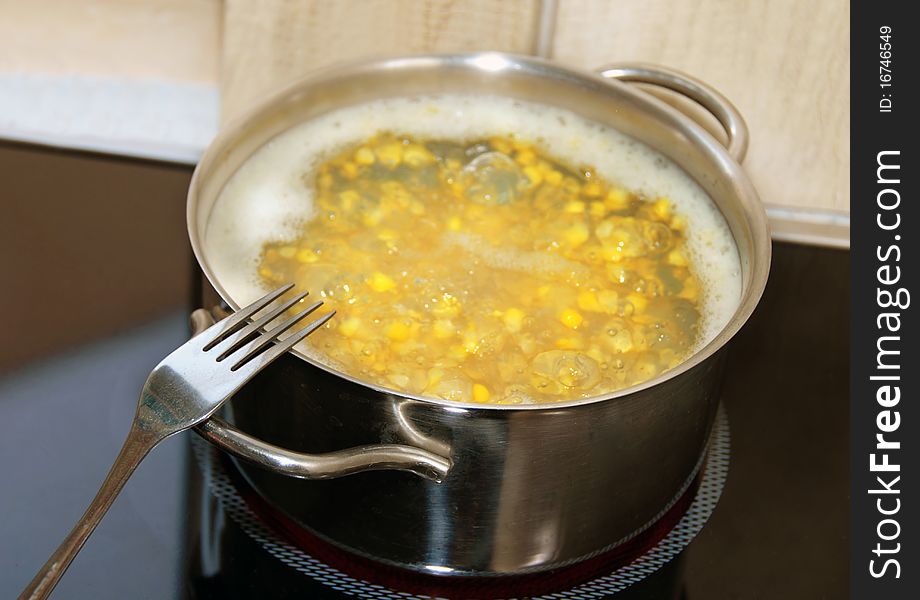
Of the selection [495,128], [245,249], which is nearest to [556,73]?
[495,128]

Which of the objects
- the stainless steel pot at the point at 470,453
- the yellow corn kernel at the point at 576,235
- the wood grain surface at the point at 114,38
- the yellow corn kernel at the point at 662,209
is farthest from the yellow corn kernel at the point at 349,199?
the wood grain surface at the point at 114,38

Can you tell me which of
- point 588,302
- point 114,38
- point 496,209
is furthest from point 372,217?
point 114,38

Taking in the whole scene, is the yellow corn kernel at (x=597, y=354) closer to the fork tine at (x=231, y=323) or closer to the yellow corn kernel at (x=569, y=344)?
the yellow corn kernel at (x=569, y=344)

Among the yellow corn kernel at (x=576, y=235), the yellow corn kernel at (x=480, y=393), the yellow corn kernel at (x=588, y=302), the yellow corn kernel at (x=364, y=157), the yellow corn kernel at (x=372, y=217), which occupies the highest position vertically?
the yellow corn kernel at (x=364, y=157)

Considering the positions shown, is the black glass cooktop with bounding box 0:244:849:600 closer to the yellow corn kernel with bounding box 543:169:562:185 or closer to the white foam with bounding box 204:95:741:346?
the white foam with bounding box 204:95:741:346

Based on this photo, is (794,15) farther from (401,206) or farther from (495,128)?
(401,206)

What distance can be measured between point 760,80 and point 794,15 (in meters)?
0.09

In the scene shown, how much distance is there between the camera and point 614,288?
3.60 ft

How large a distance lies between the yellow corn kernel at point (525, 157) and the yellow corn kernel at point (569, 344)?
31cm

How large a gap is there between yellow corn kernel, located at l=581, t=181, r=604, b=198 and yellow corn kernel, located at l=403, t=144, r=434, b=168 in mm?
183

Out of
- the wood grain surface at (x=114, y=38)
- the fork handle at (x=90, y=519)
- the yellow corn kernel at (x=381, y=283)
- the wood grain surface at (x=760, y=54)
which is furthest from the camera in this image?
the wood grain surface at (x=114, y=38)

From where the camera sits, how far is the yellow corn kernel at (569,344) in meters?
1.01

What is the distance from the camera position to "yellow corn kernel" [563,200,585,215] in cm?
120

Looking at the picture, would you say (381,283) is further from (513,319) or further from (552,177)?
(552,177)
